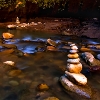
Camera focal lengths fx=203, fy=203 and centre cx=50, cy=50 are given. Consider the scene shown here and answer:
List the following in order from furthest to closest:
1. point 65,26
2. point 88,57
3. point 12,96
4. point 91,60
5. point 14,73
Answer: point 65,26 → point 88,57 → point 91,60 → point 14,73 → point 12,96

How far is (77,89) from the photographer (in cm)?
403

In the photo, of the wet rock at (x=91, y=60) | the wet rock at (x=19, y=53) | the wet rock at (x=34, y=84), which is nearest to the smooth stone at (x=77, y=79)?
the wet rock at (x=34, y=84)

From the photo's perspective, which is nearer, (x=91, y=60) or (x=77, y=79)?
(x=77, y=79)

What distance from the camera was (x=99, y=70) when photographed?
505 centimetres

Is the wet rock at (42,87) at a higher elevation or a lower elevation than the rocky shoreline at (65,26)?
higher

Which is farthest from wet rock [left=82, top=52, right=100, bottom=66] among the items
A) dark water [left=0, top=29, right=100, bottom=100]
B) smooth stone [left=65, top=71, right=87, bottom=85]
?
smooth stone [left=65, top=71, right=87, bottom=85]

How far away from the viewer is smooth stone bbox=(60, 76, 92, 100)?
3916 mm

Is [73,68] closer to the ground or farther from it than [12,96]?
farther from it

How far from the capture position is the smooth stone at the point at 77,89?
3916 mm

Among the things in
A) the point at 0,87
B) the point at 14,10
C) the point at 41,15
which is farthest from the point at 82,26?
the point at 0,87

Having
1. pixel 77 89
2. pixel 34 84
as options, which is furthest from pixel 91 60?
pixel 34 84

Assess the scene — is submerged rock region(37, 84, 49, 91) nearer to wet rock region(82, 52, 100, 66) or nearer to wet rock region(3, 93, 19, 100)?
wet rock region(3, 93, 19, 100)

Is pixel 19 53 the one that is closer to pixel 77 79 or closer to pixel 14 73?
pixel 14 73

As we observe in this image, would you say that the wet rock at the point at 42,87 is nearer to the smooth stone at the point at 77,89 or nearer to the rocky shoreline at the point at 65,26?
the smooth stone at the point at 77,89
